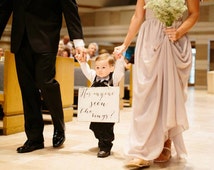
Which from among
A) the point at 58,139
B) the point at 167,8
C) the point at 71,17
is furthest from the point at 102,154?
the point at 167,8

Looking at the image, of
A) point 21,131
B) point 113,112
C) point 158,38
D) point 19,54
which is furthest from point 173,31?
Answer: point 21,131

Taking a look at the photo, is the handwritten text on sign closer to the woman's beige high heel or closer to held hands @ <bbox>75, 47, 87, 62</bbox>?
held hands @ <bbox>75, 47, 87, 62</bbox>

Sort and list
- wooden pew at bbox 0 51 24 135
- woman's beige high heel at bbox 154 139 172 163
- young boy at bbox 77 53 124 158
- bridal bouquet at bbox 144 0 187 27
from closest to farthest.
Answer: bridal bouquet at bbox 144 0 187 27, woman's beige high heel at bbox 154 139 172 163, young boy at bbox 77 53 124 158, wooden pew at bbox 0 51 24 135

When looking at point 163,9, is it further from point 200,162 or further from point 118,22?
point 118,22

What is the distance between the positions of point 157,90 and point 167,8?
1.79ft

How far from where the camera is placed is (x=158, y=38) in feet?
8.41

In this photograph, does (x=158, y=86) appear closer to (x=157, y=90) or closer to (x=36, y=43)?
(x=157, y=90)

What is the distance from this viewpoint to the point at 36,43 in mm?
2889

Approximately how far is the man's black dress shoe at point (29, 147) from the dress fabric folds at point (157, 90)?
2.88 feet

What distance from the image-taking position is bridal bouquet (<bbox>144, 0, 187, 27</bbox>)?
2.35m

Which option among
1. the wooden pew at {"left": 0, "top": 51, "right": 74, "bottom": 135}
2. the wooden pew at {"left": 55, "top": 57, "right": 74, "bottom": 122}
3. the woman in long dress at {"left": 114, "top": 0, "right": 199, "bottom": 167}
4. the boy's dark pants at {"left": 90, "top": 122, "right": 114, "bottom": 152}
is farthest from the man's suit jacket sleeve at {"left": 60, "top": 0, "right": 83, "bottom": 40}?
the wooden pew at {"left": 55, "top": 57, "right": 74, "bottom": 122}

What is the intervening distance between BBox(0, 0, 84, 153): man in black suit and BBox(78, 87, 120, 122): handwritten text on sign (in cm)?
25

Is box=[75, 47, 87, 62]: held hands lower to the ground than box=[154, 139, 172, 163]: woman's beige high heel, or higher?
higher

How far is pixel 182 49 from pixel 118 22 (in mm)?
13892
